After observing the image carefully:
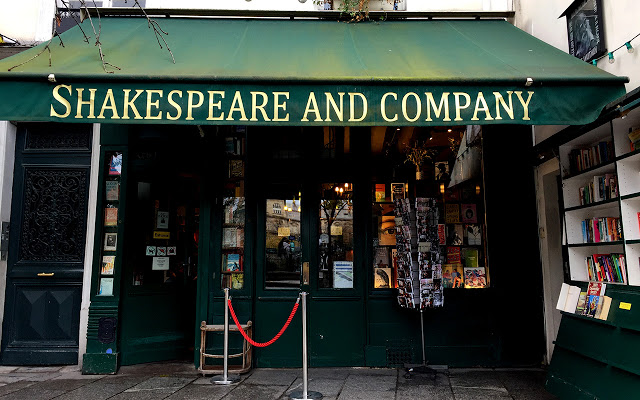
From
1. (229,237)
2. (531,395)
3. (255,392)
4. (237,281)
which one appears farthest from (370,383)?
(229,237)

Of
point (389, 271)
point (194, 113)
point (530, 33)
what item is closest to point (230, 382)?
point (389, 271)

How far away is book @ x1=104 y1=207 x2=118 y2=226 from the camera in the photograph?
6.49 metres

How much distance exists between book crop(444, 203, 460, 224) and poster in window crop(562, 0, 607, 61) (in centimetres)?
249

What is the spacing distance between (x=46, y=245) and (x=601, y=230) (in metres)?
7.45

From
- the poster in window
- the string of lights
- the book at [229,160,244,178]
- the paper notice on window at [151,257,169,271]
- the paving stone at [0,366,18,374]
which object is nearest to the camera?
the string of lights

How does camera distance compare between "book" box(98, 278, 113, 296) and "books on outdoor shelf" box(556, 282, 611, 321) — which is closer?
"books on outdoor shelf" box(556, 282, 611, 321)

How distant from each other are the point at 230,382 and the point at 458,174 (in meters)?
4.29

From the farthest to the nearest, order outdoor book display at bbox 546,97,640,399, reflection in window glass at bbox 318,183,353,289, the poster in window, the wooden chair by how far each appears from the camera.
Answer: reflection in window glass at bbox 318,183,353,289 < the wooden chair < the poster in window < outdoor book display at bbox 546,97,640,399

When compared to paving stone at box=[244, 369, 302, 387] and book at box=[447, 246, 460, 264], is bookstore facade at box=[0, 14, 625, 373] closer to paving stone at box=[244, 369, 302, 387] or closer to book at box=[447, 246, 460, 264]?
book at box=[447, 246, 460, 264]

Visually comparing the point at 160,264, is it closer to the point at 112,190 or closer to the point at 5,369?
the point at 112,190

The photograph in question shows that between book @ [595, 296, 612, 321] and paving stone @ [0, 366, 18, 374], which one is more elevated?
book @ [595, 296, 612, 321]

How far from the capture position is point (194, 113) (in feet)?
14.2

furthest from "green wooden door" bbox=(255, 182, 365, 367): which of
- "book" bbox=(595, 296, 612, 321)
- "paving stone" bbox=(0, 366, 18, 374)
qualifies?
"paving stone" bbox=(0, 366, 18, 374)

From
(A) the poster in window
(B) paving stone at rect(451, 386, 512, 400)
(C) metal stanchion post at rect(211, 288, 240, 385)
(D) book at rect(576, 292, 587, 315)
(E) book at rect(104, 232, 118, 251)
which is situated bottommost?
(B) paving stone at rect(451, 386, 512, 400)
